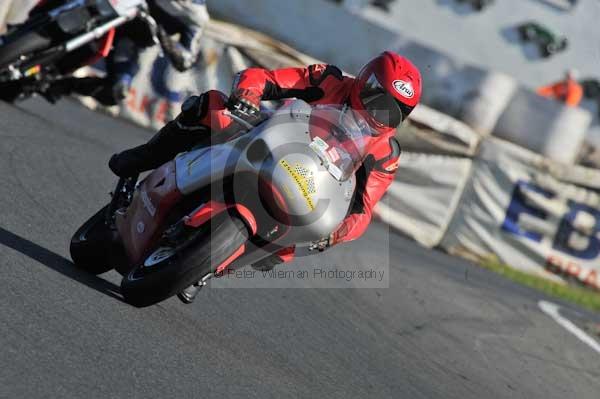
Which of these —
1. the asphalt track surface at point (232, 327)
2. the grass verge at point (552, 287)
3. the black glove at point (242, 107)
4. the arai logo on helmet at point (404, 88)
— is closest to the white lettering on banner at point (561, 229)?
the grass verge at point (552, 287)

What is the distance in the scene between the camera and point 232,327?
511 cm

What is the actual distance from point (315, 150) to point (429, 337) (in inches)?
97.1

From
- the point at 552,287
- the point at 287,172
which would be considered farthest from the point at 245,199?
the point at 552,287

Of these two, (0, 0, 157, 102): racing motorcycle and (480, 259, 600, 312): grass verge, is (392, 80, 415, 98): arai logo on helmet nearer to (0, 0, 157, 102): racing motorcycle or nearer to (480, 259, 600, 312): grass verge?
(0, 0, 157, 102): racing motorcycle

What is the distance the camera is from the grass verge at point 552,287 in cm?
1034

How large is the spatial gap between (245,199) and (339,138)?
527mm

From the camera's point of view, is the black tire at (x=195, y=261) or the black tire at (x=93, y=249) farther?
the black tire at (x=93, y=249)

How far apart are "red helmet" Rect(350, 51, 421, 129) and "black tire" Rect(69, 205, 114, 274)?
1.35 meters

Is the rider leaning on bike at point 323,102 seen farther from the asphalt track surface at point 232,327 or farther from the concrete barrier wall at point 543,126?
the concrete barrier wall at point 543,126

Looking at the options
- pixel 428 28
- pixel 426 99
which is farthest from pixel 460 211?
pixel 428 28

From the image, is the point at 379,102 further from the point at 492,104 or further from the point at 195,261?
the point at 492,104

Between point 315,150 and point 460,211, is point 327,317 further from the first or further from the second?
point 460,211

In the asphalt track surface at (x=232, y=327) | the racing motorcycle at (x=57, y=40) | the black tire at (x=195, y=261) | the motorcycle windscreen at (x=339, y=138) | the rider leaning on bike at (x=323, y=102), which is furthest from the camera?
the racing motorcycle at (x=57, y=40)

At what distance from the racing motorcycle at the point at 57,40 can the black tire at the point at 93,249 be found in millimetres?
2997
